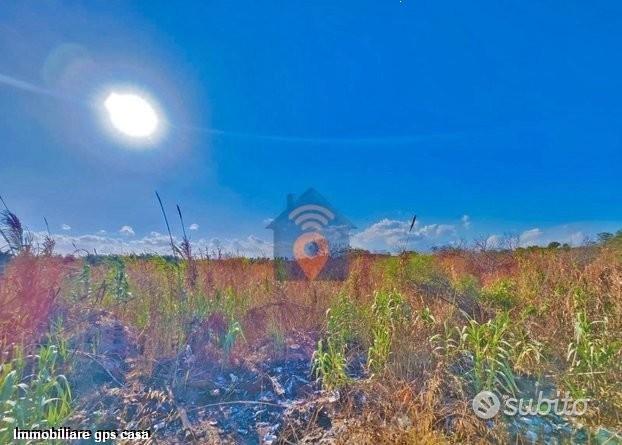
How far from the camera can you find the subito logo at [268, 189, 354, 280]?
7137 mm

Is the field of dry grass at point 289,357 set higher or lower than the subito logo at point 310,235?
lower

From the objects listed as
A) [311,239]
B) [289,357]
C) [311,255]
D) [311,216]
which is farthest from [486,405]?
[311,216]

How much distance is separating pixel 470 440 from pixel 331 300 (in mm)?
1911

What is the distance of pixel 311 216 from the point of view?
8969 millimetres

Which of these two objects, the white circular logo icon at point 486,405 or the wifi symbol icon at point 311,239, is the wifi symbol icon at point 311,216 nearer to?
the wifi symbol icon at point 311,239

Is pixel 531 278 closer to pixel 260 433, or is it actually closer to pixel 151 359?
pixel 260 433

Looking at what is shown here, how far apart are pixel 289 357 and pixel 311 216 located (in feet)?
21.3

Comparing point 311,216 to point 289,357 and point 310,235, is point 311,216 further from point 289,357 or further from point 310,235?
point 289,357

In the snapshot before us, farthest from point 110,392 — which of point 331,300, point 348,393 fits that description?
point 331,300

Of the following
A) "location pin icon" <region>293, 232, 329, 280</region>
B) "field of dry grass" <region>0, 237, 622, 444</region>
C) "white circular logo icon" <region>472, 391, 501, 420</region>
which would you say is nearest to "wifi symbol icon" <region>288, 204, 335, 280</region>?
"location pin icon" <region>293, 232, 329, 280</region>

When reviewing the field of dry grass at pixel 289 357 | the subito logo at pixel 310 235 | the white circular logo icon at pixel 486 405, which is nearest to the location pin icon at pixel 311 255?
the subito logo at pixel 310 235

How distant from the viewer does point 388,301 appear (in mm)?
2934

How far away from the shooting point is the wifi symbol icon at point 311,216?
8922 millimetres

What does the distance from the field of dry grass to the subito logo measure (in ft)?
11.4
